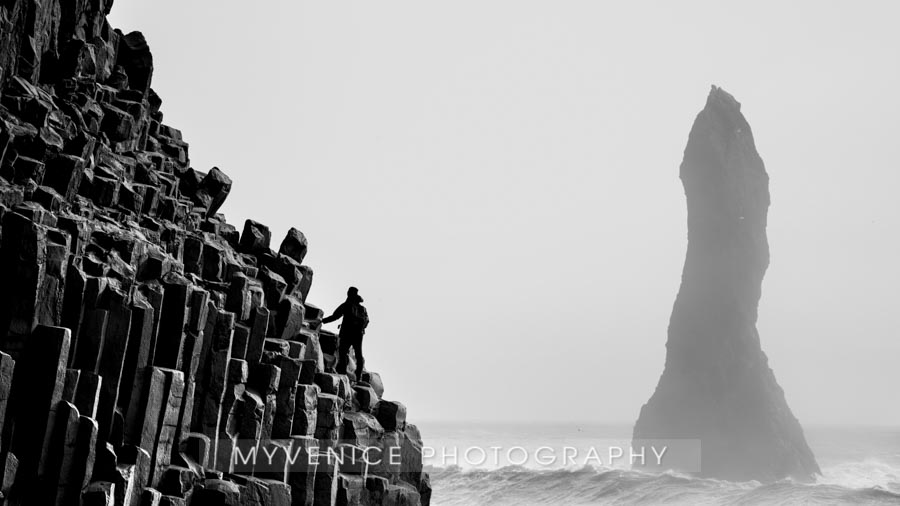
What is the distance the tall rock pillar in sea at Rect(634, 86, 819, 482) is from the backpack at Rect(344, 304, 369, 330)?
5536 cm

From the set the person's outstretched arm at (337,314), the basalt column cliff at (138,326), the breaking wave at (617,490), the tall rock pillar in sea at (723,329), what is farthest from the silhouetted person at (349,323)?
the tall rock pillar in sea at (723,329)

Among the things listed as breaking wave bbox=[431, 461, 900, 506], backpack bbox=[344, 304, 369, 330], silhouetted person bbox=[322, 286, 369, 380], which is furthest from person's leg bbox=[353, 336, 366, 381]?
breaking wave bbox=[431, 461, 900, 506]

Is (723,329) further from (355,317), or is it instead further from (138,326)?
(138,326)

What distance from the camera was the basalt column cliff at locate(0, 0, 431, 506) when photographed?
14.3m

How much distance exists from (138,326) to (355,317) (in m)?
9.42

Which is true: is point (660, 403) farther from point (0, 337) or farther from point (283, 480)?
point (0, 337)

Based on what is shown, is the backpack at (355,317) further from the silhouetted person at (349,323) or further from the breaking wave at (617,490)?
the breaking wave at (617,490)

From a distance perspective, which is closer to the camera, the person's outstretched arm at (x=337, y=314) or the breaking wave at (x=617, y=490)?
the person's outstretched arm at (x=337, y=314)

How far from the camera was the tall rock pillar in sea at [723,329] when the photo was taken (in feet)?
243

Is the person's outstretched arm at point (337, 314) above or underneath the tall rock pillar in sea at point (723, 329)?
underneath

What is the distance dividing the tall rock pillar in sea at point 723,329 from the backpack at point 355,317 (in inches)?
2180

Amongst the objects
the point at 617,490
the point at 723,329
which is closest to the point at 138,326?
the point at 617,490

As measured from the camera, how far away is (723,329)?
79.3 metres

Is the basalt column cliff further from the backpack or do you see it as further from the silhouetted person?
the backpack
